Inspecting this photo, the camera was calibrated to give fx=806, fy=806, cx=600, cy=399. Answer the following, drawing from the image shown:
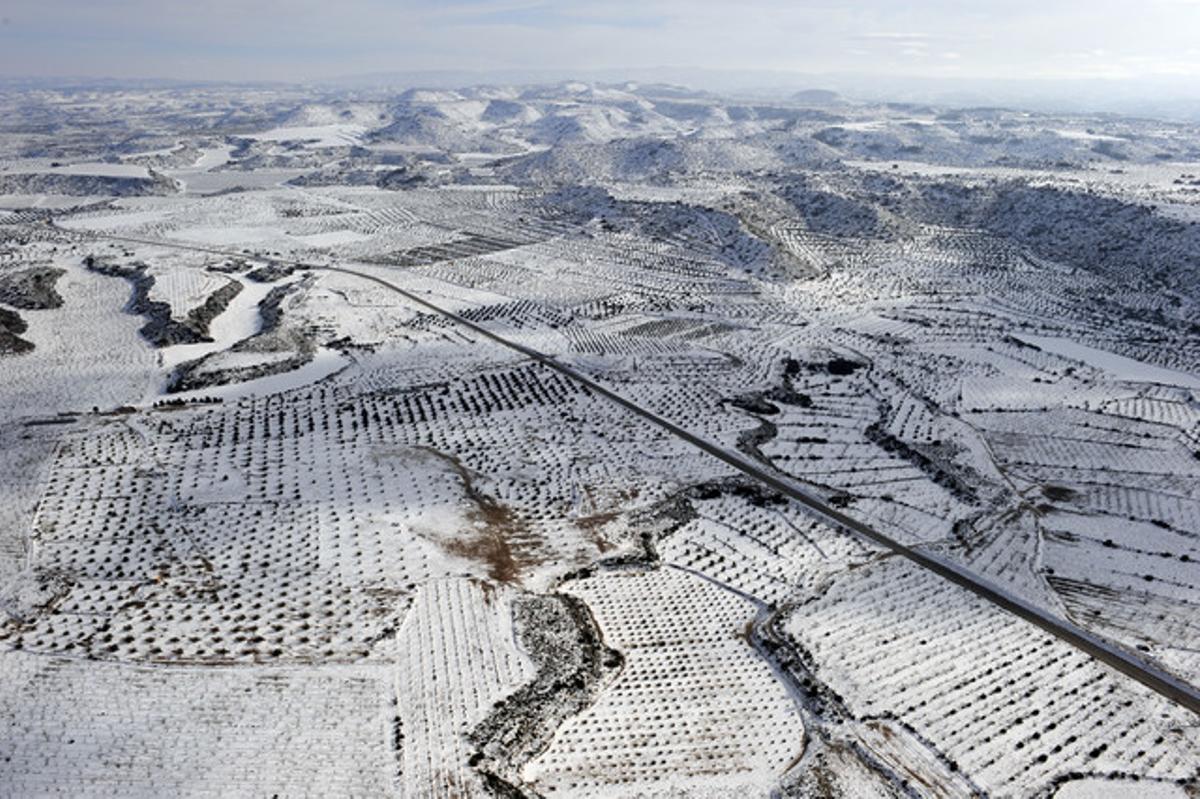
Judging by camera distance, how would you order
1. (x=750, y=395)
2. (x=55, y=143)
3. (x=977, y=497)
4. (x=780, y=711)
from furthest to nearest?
(x=55, y=143) → (x=750, y=395) → (x=977, y=497) → (x=780, y=711)

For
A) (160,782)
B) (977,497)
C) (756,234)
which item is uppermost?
(756,234)

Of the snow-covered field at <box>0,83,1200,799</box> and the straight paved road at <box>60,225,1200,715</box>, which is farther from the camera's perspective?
the straight paved road at <box>60,225,1200,715</box>

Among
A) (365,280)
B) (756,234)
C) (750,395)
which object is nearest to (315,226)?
(365,280)

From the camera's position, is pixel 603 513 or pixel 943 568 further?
pixel 603 513

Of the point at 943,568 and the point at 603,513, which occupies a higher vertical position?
the point at 943,568

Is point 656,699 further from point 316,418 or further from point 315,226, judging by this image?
point 315,226

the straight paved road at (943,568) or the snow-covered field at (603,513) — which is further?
the straight paved road at (943,568)

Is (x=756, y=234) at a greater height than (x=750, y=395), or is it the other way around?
(x=756, y=234)

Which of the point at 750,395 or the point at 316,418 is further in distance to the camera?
the point at 750,395
